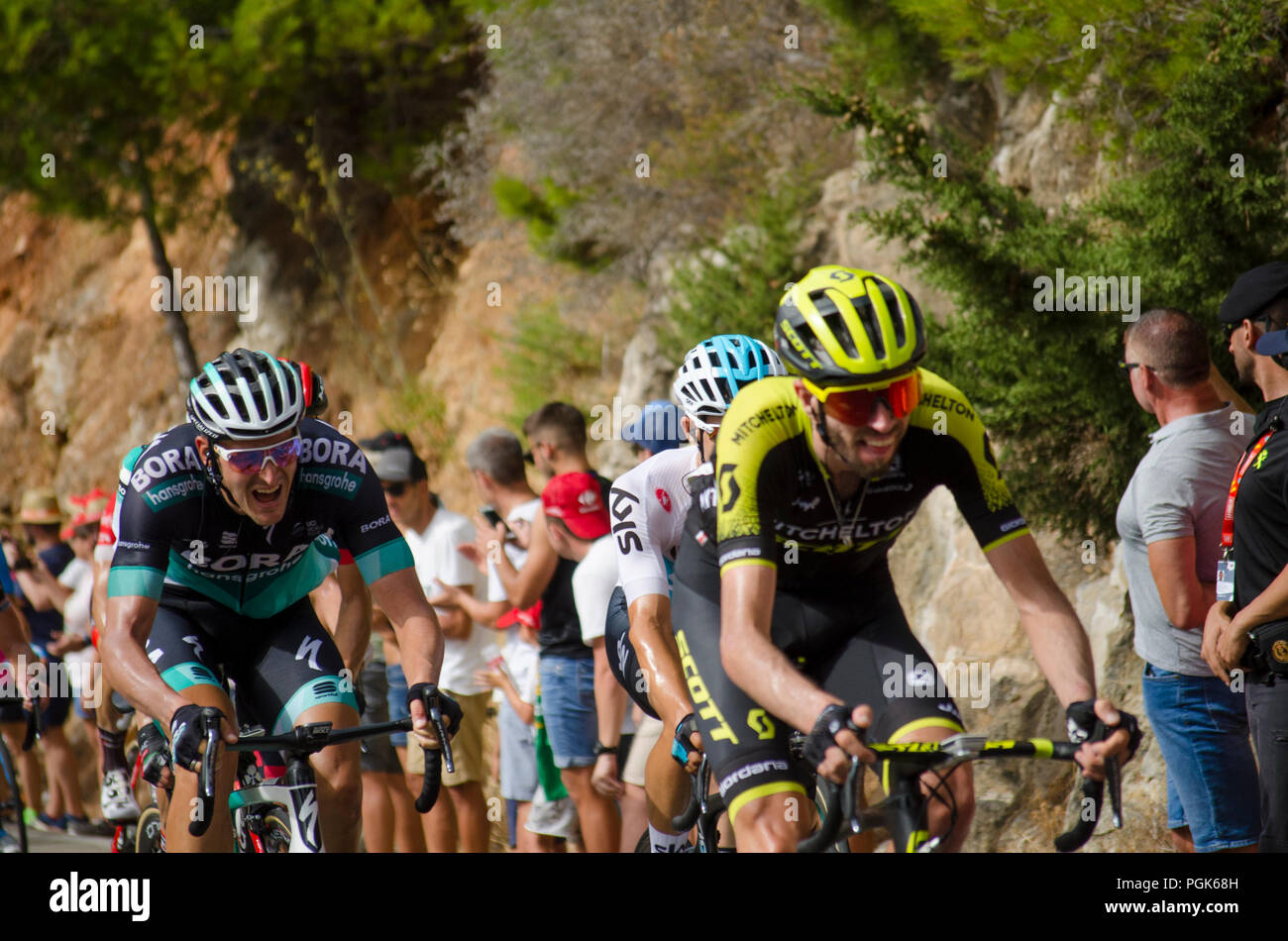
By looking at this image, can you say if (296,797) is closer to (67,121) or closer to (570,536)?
(570,536)

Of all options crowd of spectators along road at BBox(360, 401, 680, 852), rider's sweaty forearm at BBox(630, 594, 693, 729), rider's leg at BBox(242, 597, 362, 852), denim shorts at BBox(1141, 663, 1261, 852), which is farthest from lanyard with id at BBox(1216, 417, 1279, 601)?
rider's leg at BBox(242, 597, 362, 852)

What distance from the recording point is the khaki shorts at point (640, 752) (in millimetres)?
5840

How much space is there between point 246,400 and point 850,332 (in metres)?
2.00

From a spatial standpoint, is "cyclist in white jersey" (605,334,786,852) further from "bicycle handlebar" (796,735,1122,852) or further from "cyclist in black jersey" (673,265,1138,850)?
"bicycle handlebar" (796,735,1122,852)

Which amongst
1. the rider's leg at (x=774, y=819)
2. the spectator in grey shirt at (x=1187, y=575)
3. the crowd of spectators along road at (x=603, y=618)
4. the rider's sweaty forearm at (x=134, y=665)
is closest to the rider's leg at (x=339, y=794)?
the rider's sweaty forearm at (x=134, y=665)

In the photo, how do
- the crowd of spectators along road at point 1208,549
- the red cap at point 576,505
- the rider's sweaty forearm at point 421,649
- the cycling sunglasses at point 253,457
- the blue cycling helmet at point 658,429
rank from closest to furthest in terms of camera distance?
the crowd of spectators along road at point 1208,549, the cycling sunglasses at point 253,457, the rider's sweaty forearm at point 421,649, the blue cycling helmet at point 658,429, the red cap at point 576,505

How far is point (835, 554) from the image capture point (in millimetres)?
3812

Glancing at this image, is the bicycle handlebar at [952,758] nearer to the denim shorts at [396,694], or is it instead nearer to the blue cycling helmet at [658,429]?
the blue cycling helmet at [658,429]

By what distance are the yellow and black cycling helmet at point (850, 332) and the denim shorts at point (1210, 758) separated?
2078 mm

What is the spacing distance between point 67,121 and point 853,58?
11.3 metres

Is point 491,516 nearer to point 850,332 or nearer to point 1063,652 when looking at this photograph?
point 850,332

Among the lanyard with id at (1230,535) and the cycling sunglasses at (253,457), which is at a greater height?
the cycling sunglasses at (253,457)
